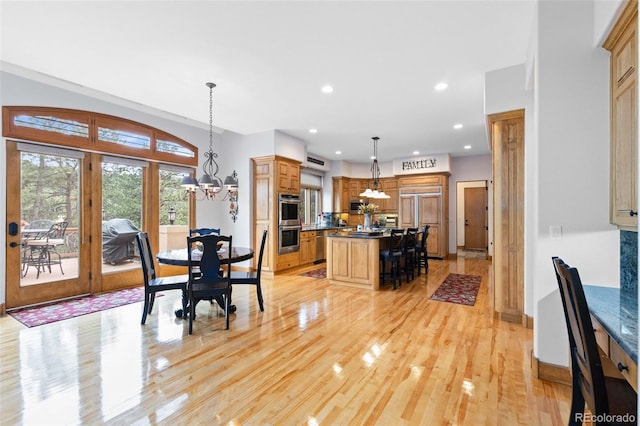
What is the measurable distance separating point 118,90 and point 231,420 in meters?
4.24

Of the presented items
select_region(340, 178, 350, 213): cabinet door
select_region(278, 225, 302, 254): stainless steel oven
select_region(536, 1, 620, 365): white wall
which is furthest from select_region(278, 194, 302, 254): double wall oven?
select_region(536, 1, 620, 365): white wall

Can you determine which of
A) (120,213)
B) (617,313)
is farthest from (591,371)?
(120,213)

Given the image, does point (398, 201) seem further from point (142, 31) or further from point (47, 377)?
point (47, 377)

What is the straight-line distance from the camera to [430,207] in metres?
8.55

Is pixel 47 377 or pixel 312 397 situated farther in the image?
pixel 47 377

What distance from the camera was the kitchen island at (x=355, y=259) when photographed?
16.6 ft

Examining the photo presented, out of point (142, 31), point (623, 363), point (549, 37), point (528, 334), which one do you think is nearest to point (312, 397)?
point (623, 363)

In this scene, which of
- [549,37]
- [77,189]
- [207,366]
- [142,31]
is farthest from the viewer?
[77,189]

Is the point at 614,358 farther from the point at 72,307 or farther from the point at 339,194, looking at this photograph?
the point at 339,194

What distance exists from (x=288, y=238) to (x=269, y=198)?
3.32 ft

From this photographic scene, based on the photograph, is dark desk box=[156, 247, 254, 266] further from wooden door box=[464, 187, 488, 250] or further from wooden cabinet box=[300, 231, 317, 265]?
wooden door box=[464, 187, 488, 250]

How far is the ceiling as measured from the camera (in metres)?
2.49

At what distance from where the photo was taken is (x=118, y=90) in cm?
403

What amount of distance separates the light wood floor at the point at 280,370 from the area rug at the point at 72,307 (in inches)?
8.1
